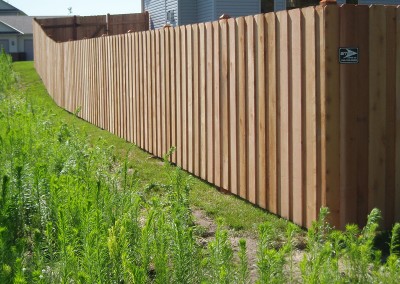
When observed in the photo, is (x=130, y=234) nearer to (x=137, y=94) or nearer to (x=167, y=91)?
(x=167, y=91)

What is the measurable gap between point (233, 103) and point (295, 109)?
138 cm

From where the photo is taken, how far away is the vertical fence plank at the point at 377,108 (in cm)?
594

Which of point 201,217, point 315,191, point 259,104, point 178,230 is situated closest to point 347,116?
point 315,191

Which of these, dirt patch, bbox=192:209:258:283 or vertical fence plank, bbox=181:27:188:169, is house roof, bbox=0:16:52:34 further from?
dirt patch, bbox=192:209:258:283

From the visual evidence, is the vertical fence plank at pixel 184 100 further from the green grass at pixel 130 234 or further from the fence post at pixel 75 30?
Result: the fence post at pixel 75 30

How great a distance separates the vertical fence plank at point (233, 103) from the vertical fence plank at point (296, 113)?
1185 millimetres

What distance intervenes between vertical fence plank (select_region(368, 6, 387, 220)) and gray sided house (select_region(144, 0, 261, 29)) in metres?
17.2

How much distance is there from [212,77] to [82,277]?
15.8ft

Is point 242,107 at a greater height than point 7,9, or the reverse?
point 7,9

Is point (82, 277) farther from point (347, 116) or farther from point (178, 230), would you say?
point (347, 116)

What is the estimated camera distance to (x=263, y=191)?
6859 millimetres

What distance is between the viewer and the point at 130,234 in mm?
4781

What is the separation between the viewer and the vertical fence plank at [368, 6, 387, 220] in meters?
5.94

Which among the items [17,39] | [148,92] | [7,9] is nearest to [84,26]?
[148,92]
